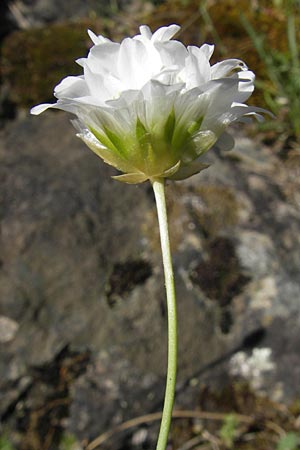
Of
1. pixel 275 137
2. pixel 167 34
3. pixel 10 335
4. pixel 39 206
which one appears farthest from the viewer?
pixel 275 137

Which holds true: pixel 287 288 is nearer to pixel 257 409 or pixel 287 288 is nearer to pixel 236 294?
pixel 236 294

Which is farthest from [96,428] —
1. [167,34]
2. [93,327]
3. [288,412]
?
[167,34]

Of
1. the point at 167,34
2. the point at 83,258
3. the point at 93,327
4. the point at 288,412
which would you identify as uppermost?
the point at 167,34

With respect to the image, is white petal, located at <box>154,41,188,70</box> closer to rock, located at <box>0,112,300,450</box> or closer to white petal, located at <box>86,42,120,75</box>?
white petal, located at <box>86,42,120,75</box>

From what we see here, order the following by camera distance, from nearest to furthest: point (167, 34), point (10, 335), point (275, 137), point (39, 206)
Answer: point (167, 34), point (10, 335), point (39, 206), point (275, 137)

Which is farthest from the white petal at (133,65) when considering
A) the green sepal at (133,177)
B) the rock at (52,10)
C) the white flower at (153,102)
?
the rock at (52,10)

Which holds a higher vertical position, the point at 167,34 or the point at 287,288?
the point at 167,34

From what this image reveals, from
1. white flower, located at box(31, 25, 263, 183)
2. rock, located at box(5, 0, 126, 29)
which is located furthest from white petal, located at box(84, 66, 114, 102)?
rock, located at box(5, 0, 126, 29)
